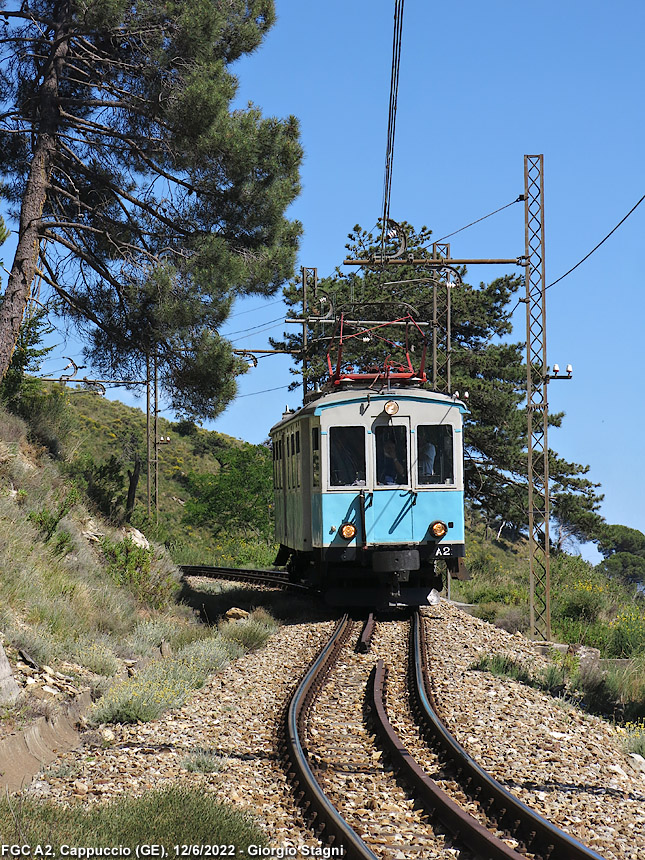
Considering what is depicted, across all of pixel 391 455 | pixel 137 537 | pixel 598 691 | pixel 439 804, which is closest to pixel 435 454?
pixel 391 455

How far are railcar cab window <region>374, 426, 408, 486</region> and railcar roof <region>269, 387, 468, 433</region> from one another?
486 mm

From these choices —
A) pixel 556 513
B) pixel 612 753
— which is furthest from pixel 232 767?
pixel 556 513

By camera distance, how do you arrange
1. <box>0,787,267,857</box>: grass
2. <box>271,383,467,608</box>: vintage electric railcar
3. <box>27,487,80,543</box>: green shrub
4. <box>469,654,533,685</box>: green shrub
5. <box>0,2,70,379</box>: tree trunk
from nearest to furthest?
<box>0,787,267,857</box>: grass → <box>469,654,533,685</box>: green shrub → <box>27,487,80,543</box>: green shrub → <box>271,383,467,608</box>: vintage electric railcar → <box>0,2,70,379</box>: tree trunk

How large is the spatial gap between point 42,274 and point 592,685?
38.3 ft

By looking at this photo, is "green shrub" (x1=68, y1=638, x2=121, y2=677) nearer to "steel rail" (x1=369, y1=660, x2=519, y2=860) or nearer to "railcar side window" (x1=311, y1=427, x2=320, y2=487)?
"steel rail" (x1=369, y1=660, x2=519, y2=860)

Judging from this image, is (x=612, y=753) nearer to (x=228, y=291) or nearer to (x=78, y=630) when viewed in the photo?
(x=78, y=630)

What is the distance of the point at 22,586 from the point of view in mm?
10328

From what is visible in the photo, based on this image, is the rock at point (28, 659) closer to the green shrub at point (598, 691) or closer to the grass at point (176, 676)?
the grass at point (176, 676)

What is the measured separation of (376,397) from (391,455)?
3.01ft

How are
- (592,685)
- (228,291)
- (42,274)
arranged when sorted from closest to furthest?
(592,685), (228,291), (42,274)

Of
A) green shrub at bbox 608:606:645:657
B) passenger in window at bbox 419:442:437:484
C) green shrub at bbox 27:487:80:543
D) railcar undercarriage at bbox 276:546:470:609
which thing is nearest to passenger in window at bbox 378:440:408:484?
passenger in window at bbox 419:442:437:484

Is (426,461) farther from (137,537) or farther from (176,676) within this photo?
(137,537)

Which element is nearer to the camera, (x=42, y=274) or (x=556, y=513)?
(x=42, y=274)

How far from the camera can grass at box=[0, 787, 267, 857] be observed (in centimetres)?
472
